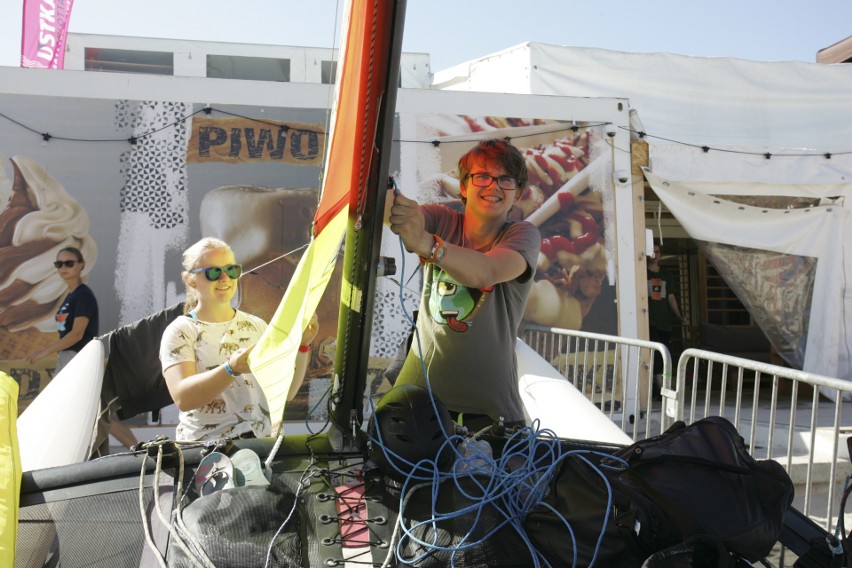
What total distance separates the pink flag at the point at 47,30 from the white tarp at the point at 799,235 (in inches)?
290

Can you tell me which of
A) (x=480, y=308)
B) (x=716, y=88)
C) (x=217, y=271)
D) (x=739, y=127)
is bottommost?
(x=480, y=308)

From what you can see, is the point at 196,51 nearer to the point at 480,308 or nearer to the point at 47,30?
the point at 47,30

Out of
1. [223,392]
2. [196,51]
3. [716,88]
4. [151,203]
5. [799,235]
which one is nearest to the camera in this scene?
[223,392]

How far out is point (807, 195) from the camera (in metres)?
6.84

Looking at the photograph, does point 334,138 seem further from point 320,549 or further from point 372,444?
point 320,549

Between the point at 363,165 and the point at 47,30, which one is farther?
the point at 47,30

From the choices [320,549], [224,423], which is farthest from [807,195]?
[320,549]

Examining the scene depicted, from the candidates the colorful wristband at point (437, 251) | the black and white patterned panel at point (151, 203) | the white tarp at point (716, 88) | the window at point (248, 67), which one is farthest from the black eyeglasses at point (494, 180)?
the window at point (248, 67)

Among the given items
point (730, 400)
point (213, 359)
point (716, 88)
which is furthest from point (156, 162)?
point (730, 400)

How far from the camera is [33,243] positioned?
5.86 metres

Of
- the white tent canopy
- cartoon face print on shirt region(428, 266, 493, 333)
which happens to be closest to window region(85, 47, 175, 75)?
the white tent canopy

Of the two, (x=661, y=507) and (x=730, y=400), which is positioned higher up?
(x=661, y=507)

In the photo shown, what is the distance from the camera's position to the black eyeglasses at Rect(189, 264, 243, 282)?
8.33ft

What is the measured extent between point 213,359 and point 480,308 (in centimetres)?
111
